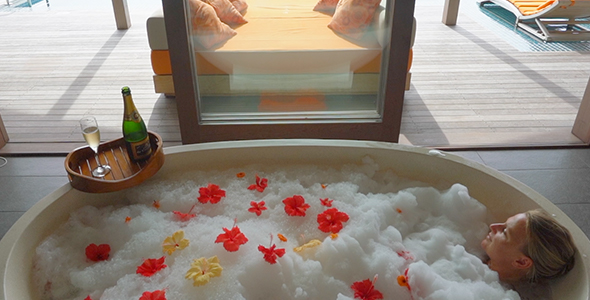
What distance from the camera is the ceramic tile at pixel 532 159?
2242 millimetres

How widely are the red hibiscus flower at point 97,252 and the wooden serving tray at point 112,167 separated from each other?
0.62 ft

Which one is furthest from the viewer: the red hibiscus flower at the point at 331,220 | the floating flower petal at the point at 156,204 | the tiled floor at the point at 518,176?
the tiled floor at the point at 518,176

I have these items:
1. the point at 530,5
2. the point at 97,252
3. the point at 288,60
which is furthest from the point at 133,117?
the point at 530,5

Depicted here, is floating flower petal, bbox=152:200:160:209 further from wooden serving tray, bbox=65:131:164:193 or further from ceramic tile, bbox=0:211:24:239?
ceramic tile, bbox=0:211:24:239

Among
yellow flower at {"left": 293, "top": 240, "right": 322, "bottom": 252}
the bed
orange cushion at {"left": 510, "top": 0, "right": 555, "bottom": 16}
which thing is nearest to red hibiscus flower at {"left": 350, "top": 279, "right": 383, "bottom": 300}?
yellow flower at {"left": 293, "top": 240, "right": 322, "bottom": 252}

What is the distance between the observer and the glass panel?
2.18 meters

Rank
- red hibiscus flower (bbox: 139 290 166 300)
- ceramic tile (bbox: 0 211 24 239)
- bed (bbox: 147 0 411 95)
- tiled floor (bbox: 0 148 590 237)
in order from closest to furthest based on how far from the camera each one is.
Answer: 1. red hibiscus flower (bbox: 139 290 166 300)
2. ceramic tile (bbox: 0 211 24 239)
3. tiled floor (bbox: 0 148 590 237)
4. bed (bbox: 147 0 411 95)

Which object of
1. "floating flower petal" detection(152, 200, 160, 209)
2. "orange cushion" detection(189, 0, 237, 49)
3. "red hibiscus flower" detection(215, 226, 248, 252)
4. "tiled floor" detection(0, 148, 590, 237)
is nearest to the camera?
"red hibiscus flower" detection(215, 226, 248, 252)

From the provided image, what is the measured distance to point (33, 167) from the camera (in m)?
2.25

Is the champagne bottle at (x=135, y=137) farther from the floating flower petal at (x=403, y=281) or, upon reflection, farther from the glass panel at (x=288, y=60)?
the floating flower petal at (x=403, y=281)

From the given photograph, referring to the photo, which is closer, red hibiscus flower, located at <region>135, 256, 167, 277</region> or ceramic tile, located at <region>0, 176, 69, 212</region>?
red hibiscus flower, located at <region>135, 256, 167, 277</region>

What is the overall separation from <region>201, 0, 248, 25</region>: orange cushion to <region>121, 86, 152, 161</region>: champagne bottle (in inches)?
31.6

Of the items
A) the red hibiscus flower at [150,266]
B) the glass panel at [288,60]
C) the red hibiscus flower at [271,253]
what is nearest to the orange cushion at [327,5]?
the glass panel at [288,60]

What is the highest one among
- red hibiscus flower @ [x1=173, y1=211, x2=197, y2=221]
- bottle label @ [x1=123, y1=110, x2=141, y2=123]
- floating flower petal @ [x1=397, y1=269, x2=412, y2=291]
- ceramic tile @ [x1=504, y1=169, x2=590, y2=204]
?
bottle label @ [x1=123, y1=110, x2=141, y2=123]
